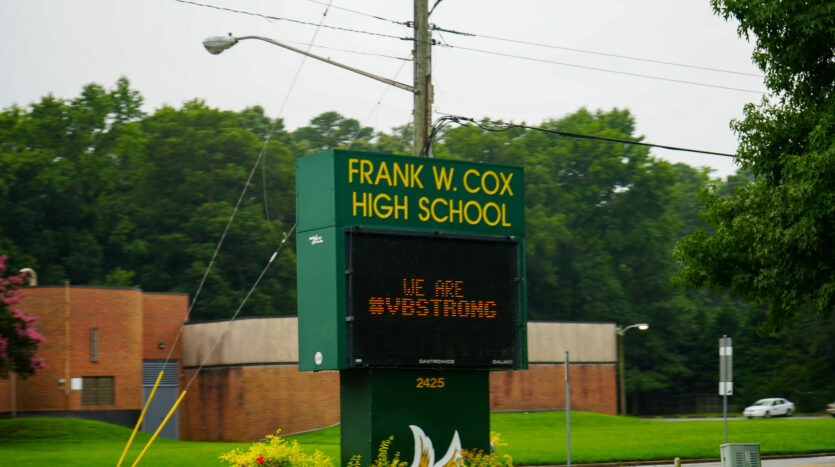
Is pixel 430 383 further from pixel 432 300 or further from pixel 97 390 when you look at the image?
pixel 97 390

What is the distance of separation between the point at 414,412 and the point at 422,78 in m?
6.07

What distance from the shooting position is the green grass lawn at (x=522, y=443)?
30844 millimetres

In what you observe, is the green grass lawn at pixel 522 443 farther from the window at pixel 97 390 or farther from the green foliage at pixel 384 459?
the green foliage at pixel 384 459

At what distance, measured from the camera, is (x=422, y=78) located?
1850cm

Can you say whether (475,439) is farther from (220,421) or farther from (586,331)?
(586,331)

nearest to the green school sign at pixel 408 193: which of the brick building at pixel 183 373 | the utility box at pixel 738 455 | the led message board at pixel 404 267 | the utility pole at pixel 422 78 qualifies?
the led message board at pixel 404 267

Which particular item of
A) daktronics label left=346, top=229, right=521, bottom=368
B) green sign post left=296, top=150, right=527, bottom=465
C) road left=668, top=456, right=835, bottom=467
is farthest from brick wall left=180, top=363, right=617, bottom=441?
daktronics label left=346, top=229, right=521, bottom=368

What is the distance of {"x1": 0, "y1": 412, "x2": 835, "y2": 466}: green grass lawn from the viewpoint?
30844 mm

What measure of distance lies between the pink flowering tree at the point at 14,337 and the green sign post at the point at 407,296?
26904 mm

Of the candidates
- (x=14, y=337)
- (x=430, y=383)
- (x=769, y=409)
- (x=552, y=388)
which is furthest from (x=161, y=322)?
(x=430, y=383)

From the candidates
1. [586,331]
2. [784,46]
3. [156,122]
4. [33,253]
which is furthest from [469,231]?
[156,122]

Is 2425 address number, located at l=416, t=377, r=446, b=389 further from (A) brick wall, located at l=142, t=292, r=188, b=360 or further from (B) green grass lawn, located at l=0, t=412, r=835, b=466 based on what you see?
(A) brick wall, located at l=142, t=292, r=188, b=360

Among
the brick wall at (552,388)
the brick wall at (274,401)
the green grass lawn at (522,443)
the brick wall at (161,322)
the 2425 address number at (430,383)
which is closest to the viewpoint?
the 2425 address number at (430,383)

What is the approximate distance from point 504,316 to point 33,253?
6209cm
